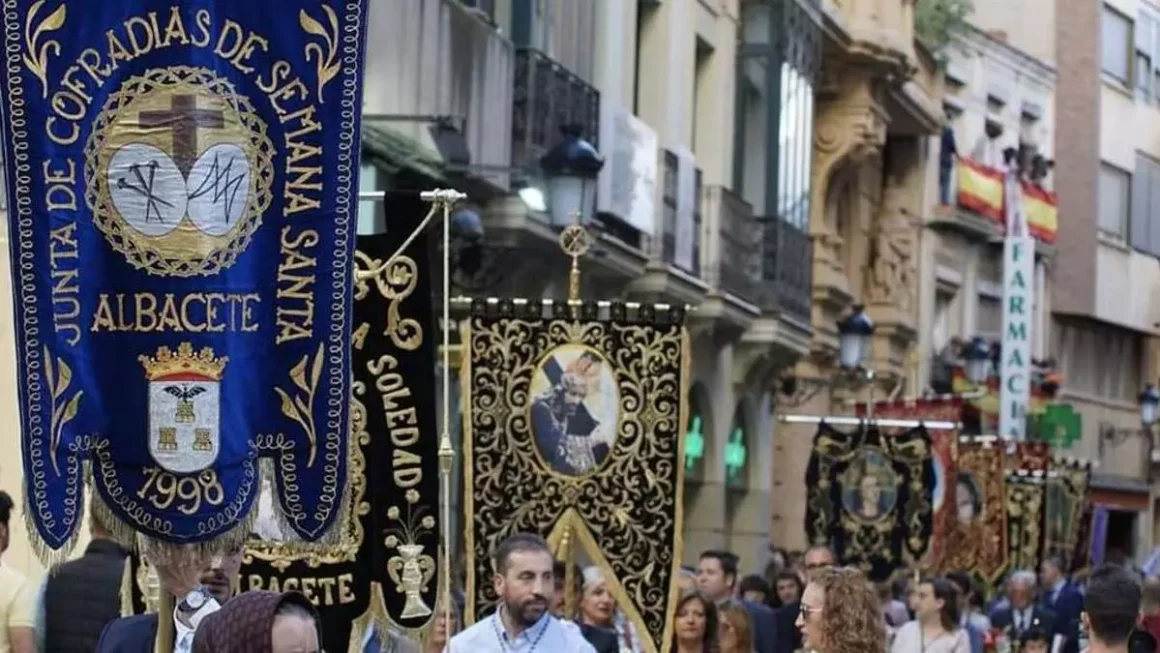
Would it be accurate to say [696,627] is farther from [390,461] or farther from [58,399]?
[58,399]

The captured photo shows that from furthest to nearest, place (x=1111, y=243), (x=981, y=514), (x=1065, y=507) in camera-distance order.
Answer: (x=1111, y=243) < (x=1065, y=507) < (x=981, y=514)

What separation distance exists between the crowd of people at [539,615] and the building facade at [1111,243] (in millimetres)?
32818

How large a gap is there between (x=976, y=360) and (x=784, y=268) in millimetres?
7550

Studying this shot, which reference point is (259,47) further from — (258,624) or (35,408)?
(258,624)

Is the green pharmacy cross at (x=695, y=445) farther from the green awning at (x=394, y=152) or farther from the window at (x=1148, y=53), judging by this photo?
the window at (x=1148, y=53)

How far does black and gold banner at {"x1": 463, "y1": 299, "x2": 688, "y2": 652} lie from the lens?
1471cm

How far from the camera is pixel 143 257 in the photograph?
852 centimetres

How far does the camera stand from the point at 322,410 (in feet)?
28.9

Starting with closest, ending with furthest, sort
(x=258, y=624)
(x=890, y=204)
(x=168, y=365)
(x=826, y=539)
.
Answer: (x=258, y=624)
(x=168, y=365)
(x=826, y=539)
(x=890, y=204)

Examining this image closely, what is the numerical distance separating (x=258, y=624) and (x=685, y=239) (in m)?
23.4

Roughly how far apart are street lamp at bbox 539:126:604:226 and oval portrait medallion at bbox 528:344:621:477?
2393 millimetres

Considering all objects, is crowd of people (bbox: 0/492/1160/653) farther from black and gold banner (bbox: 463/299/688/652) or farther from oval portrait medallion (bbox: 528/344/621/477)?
oval portrait medallion (bbox: 528/344/621/477)

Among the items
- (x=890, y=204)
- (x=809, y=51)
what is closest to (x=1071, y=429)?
(x=890, y=204)

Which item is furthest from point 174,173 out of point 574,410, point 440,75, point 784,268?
point 784,268
